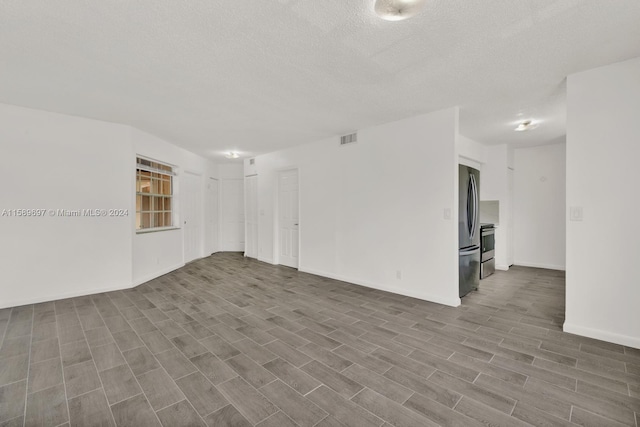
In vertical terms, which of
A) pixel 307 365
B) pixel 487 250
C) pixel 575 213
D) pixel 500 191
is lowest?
pixel 307 365

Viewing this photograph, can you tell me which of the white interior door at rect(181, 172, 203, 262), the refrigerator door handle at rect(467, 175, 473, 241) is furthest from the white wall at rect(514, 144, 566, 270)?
the white interior door at rect(181, 172, 203, 262)

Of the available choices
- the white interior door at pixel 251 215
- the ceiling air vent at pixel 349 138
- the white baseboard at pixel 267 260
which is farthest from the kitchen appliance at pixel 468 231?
the white interior door at pixel 251 215

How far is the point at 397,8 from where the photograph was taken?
181 cm

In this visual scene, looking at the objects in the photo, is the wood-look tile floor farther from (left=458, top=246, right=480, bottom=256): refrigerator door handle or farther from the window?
the window

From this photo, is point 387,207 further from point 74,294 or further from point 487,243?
point 74,294

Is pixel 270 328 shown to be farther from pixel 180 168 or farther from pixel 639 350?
pixel 180 168

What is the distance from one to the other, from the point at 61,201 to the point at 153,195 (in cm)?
149

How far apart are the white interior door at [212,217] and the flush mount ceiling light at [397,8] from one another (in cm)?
662

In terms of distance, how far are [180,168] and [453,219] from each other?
5390 mm

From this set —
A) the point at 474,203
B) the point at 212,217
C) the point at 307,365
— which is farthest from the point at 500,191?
the point at 212,217

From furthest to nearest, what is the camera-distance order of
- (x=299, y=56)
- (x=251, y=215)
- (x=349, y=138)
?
(x=251, y=215), (x=349, y=138), (x=299, y=56)

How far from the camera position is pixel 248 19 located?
6.55 feet

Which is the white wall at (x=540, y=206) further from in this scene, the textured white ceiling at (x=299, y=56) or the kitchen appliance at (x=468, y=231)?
the kitchen appliance at (x=468, y=231)

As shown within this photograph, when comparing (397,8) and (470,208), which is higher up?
(397,8)
